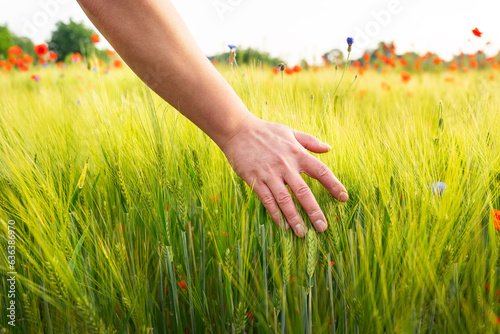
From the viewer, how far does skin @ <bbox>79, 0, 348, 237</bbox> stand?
0.70 m

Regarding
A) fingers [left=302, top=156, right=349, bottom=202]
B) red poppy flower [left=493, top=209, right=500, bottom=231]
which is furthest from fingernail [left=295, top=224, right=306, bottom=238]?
red poppy flower [left=493, top=209, right=500, bottom=231]

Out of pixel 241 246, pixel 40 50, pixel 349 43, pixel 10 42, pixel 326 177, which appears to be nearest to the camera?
pixel 241 246

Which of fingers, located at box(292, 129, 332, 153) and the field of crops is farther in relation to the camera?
fingers, located at box(292, 129, 332, 153)

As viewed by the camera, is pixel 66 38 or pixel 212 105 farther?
pixel 66 38

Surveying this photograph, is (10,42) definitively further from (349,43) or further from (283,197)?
(283,197)

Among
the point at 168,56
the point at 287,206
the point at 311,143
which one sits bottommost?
the point at 287,206

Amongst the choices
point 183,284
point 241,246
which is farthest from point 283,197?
point 183,284

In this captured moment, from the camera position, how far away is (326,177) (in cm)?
77

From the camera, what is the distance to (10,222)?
2.29 ft

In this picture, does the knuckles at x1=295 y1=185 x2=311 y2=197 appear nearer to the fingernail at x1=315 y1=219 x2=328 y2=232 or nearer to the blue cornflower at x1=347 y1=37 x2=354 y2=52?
the fingernail at x1=315 y1=219 x2=328 y2=232

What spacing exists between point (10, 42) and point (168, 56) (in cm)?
2082

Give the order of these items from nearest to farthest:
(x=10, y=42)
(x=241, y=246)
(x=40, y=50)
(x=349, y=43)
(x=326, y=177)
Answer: (x=241, y=246) → (x=326, y=177) → (x=349, y=43) → (x=40, y=50) → (x=10, y=42)

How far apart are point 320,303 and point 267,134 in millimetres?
401

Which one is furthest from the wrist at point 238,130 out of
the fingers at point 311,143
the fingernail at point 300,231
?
the fingernail at point 300,231
